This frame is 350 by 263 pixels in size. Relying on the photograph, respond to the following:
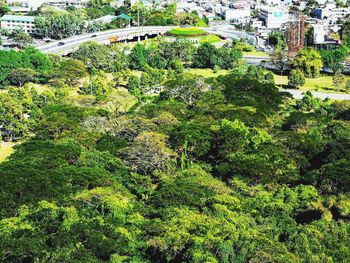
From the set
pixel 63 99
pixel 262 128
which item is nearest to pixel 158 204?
pixel 262 128

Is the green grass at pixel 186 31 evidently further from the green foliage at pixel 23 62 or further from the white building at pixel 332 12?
the white building at pixel 332 12

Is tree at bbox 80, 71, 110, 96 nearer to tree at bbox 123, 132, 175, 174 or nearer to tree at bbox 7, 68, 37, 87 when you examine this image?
tree at bbox 7, 68, 37, 87

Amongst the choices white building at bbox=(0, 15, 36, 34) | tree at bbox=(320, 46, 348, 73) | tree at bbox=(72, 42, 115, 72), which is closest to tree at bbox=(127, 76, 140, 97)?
tree at bbox=(72, 42, 115, 72)

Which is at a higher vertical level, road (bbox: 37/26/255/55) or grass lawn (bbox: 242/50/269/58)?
road (bbox: 37/26/255/55)

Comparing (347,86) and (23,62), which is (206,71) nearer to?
(347,86)

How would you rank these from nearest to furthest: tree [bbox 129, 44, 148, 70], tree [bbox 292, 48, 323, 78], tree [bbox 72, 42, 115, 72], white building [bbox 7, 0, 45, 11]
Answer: tree [bbox 292, 48, 323, 78] < tree [bbox 72, 42, 115, 72] < tree [bbox 129, 44, 148, 70] < white building [bbox 7, 0, 45, 11]

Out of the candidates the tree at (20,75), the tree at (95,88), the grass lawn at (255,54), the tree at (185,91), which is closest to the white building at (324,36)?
the grass lawn at (255,54)

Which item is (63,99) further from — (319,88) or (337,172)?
(319,88)

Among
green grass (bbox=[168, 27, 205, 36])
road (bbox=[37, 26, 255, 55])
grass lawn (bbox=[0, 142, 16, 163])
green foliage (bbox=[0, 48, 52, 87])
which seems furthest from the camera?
green grass (bbox=[168, 27, 205, 36])
